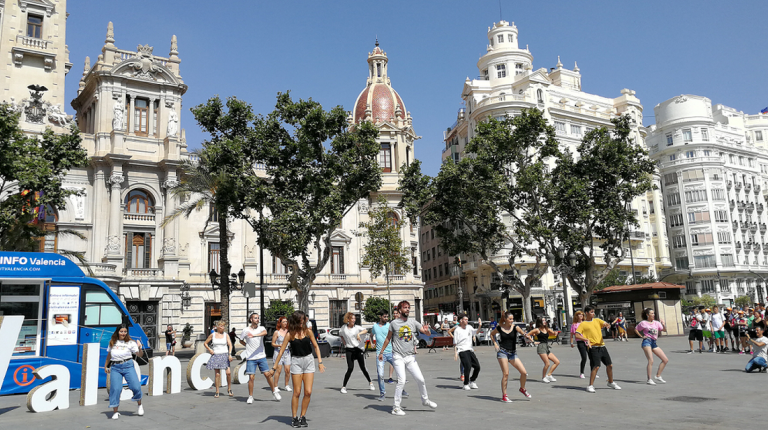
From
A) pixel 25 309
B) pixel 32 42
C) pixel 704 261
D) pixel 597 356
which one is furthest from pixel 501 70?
pixel 25 309

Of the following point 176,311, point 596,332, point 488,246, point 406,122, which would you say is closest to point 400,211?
point 406,122

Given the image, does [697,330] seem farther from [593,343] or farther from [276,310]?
[276,310]

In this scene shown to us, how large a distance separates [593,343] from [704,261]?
204ft

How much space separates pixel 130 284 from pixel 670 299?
3250 centimetres

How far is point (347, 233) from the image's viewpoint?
44.3 m

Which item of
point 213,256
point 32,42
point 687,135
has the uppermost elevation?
point 687,135

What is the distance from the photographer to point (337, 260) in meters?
44.1

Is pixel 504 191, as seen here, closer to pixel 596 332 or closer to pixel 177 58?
pixel 596 332

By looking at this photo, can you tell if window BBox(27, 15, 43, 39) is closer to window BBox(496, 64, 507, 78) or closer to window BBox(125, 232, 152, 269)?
window BBox(125, 232, 152, 269)

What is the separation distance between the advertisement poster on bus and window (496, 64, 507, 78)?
5531cm

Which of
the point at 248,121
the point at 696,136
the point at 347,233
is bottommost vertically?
the point at 347,233

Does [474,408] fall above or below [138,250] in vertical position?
below

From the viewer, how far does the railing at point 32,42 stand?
Result: 120ft

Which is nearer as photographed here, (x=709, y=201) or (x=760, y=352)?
(x=760, y=352)
